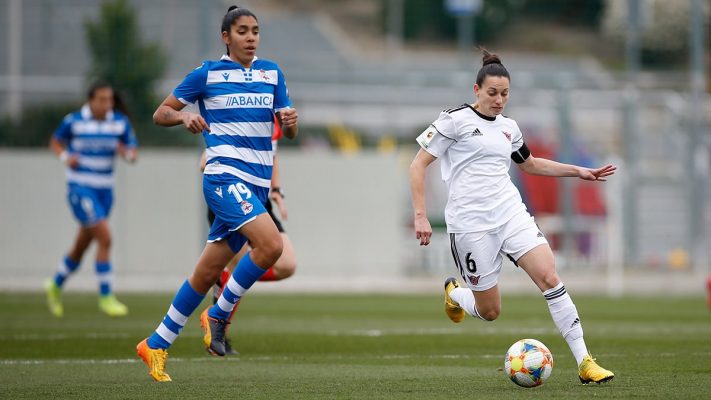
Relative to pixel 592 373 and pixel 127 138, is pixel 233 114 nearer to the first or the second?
pixel 592 373

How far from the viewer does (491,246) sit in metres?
8.55

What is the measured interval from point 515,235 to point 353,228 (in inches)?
651

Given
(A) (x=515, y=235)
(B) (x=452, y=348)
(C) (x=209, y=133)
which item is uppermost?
(C) (x=209, y=133)

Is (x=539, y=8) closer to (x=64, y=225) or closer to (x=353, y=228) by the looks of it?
(x=353, y=228)

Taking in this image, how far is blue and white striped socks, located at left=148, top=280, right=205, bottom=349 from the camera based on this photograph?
852 cm

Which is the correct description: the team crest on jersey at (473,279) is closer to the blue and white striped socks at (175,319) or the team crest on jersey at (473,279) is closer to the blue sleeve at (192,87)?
the blue and white striped socks at (175,319)

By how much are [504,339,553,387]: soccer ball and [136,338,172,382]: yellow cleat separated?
7.67 feet

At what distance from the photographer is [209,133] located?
28.3 feet

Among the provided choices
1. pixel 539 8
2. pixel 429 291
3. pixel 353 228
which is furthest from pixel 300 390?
pixel 539 8

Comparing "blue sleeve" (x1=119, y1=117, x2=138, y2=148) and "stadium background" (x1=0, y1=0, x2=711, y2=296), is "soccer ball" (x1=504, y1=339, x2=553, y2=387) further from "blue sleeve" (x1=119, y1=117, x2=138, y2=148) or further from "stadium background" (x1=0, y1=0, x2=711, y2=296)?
"stadium background" (x1=0, y1=0, x2=711, y2=296)

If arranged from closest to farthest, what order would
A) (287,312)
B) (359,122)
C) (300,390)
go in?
(300,390) < (287,312) < (359,122)

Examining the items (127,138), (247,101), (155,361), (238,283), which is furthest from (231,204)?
(127,138)

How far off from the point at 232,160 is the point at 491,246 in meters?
1.89

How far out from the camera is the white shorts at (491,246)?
27.4 ft
